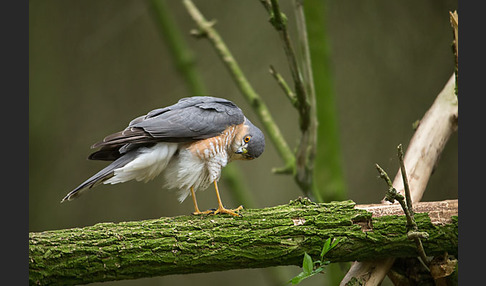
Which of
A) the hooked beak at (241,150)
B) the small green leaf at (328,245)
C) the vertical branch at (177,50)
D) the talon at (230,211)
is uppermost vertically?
the vertical branch at (177,50)

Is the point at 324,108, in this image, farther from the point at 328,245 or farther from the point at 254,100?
the point at 328,245

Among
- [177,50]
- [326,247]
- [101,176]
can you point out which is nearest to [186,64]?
[177,50]

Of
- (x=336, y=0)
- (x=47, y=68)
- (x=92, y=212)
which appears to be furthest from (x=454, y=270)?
(x=47, y=68)

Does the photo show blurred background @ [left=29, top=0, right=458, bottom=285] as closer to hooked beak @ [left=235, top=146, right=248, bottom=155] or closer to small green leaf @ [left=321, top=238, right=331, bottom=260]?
hooked beak @ [left=235, top=146, right=248, bottom=155]

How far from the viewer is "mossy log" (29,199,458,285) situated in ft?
5.84

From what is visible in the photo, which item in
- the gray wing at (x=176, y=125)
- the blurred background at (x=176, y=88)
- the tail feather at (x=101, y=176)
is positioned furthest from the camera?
the blurred background at (x=176, y=88)

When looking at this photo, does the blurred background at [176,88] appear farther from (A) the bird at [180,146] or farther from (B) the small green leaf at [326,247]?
(B) the small green leaf at [326,247]

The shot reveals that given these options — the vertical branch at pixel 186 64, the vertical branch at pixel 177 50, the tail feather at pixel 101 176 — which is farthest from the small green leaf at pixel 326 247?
the vertical branch at pixel 177 50

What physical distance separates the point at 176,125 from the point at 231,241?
57cm

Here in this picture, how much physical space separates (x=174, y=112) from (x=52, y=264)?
0.80 meters

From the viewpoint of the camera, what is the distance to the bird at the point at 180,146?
6.86 feet

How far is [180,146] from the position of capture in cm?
224

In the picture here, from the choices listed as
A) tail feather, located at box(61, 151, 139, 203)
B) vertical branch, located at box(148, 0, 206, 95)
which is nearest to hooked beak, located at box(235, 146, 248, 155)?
tail feather, located at box(61, 151, 139, 203)

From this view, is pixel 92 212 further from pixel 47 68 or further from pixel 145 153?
pixel 145 153
